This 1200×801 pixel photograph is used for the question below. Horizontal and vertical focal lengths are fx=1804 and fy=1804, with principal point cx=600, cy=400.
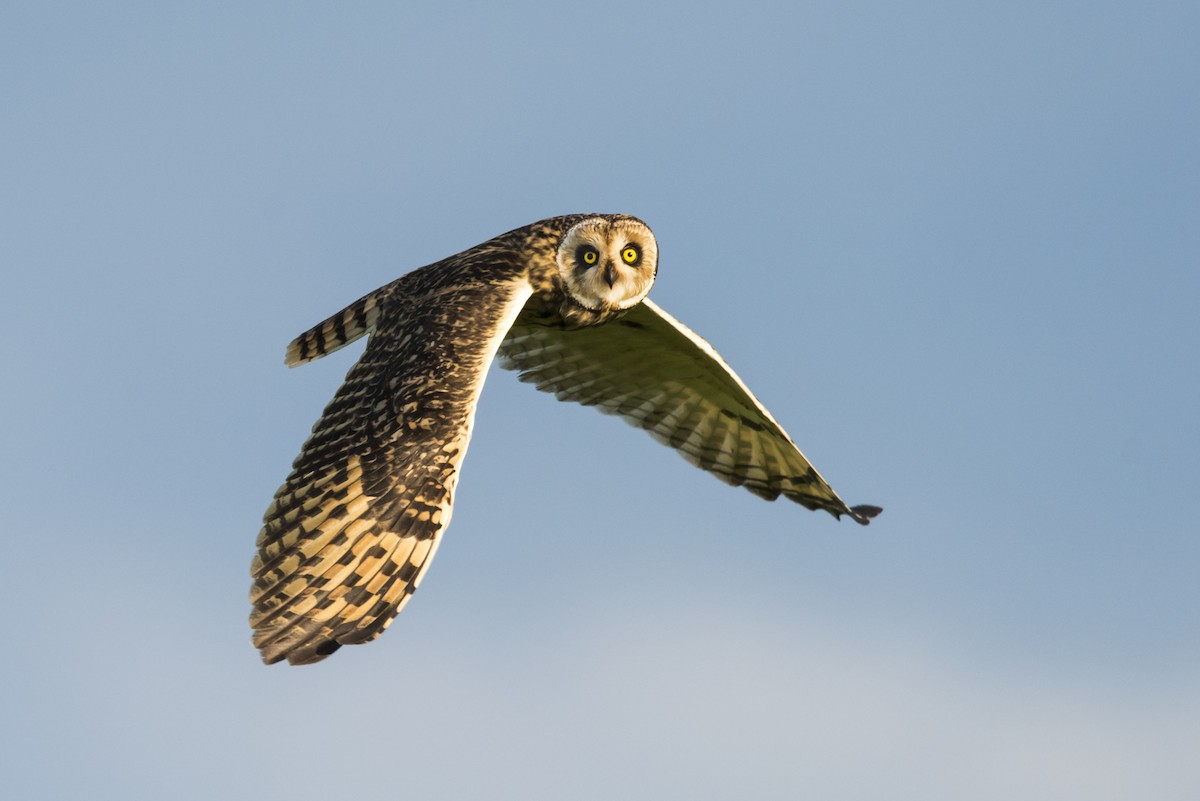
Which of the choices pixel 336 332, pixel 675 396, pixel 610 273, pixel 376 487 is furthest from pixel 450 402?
pixel 675 396

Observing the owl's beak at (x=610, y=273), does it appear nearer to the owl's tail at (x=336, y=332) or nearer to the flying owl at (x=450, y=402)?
the flying owl at (x=450, y=402)

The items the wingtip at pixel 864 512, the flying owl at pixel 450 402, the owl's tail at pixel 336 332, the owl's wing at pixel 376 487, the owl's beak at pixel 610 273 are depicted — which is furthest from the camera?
the wingtip at pixel 864 512

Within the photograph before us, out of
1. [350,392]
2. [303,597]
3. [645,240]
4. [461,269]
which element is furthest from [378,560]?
[645,240]

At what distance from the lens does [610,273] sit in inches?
444

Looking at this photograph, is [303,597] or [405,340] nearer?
[303,597]

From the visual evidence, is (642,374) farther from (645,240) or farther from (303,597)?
(303,597)

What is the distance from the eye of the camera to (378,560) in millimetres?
9375

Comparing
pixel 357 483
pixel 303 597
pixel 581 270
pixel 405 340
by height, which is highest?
pixel 581 270

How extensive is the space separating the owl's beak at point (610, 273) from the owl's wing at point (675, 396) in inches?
48.6

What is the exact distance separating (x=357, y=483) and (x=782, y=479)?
422 centimetres

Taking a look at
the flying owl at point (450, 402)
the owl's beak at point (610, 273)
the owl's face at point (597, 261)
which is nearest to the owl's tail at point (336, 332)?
the flying owl at point (450, 402)

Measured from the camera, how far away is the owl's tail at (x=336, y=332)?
11586 millimetres

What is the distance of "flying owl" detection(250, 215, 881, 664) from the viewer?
9.30 m

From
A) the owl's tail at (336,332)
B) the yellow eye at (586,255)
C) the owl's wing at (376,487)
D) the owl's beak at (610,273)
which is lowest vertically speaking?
the owl's wing at (376,487)
